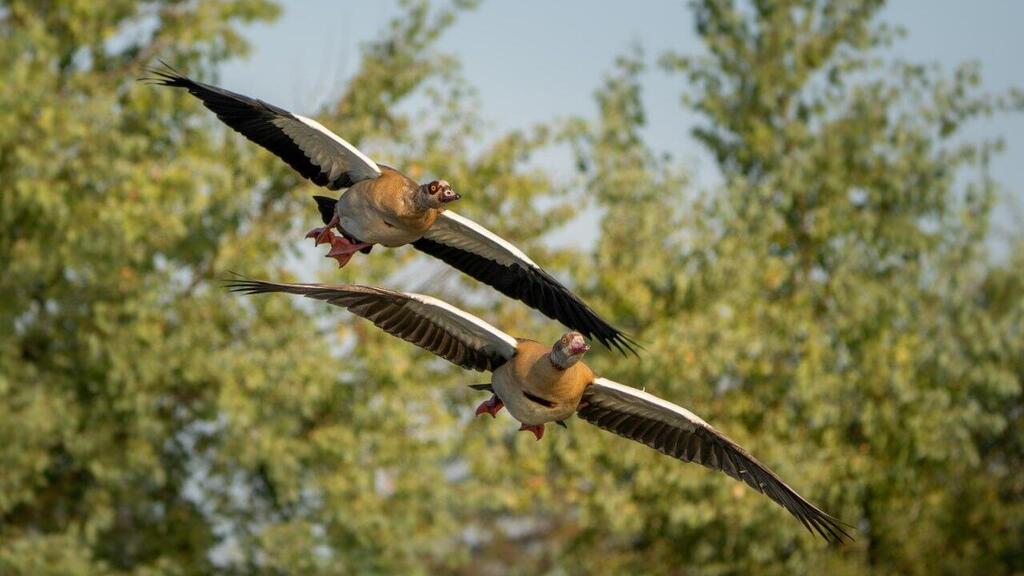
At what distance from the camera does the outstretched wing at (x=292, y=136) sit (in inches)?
410

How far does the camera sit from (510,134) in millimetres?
21312

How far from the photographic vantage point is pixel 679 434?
34.8 ft

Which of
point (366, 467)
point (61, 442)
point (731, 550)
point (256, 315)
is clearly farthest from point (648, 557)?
point (61, 442)

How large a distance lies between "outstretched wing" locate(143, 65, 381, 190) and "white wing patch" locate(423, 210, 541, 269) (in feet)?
2.00

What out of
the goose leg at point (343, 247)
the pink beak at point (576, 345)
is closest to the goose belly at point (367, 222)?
the goose leg at point (343, 247)

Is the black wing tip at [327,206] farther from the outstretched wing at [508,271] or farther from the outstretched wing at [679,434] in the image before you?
the outstretched wing at [679,434]

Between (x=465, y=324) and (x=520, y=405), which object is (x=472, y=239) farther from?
(x=520, y=405)

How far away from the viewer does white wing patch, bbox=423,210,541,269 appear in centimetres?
1052

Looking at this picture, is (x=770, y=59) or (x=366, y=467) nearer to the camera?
(x=366, y=467)

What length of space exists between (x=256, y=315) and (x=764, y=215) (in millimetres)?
6496

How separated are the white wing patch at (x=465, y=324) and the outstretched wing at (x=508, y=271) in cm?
62

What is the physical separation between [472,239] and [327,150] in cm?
108

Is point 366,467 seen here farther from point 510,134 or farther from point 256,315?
point 510,134

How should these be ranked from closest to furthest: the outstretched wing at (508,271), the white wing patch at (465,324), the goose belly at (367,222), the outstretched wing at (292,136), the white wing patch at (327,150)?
the goose belly at (367,222), the white wing patch at (465,324), the white wing patch at (327,150), the outstretched wing at (292,136), the outstretched wing at (508,271)
